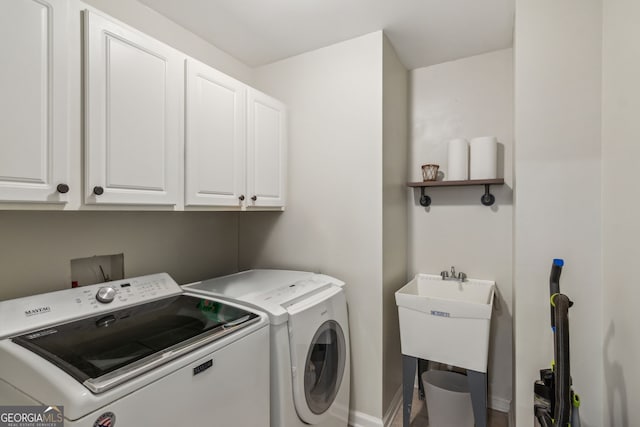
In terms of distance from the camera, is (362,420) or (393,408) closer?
(362,420)

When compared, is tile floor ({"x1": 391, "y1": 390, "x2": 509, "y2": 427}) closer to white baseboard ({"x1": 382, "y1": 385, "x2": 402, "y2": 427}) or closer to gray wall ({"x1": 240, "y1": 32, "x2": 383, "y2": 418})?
white baseboard ({"x1": 382, "y1": 385, "x2": 402, "y2": 427})

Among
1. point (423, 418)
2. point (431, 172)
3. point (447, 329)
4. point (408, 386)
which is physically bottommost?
point (423, 418)

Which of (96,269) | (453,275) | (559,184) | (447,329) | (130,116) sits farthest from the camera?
(453,275)

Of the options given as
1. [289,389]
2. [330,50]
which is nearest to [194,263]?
[289,389]

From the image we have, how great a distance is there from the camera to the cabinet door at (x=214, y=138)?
4.99ft

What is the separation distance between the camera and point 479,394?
63.2 inches

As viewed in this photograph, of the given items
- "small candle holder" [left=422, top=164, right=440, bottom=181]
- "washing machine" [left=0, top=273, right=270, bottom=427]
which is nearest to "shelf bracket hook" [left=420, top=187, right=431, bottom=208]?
"small candle holder" [left=422, top=164, right=440, bottom=181]

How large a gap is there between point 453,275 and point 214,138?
181 centimetres

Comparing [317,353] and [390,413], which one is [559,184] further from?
[390,413]

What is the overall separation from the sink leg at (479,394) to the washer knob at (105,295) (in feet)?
5.81

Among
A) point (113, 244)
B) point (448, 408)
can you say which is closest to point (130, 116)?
point (113, 244)

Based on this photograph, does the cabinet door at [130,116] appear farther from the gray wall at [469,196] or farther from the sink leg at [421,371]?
the sink leg at [421,371]

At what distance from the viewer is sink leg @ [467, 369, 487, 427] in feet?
5.22

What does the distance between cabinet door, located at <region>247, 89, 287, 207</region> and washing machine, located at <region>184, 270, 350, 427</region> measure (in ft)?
1.75
